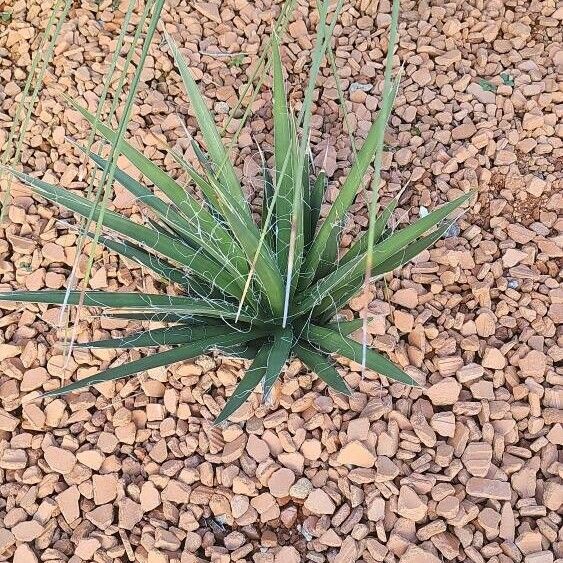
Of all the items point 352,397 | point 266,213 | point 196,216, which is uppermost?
point 266,213

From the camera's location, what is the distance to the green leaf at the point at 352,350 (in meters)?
1.13

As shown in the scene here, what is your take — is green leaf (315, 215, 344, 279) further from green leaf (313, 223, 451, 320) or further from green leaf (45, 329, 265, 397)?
green leaf (45, 329, 265, 397)

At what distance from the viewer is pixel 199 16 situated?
1.92m

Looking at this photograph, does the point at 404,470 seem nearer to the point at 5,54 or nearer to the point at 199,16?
the point at 199,16

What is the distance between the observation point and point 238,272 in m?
1.18

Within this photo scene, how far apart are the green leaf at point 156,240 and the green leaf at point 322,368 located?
0.51 ft

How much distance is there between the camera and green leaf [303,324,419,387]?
113 centimetres

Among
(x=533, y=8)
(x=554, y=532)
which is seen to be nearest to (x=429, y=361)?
(x=554, y=532)

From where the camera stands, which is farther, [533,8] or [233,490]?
[533,8]

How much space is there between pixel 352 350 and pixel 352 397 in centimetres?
18

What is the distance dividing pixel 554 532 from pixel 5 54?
1.72 m

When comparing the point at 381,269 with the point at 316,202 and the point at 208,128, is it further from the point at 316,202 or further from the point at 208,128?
the point at 208,128

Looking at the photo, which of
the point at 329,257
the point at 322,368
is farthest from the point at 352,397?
the point at 329,257

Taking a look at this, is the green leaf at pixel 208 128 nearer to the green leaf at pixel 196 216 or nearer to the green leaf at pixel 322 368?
the green leaf at pixel 196 216
